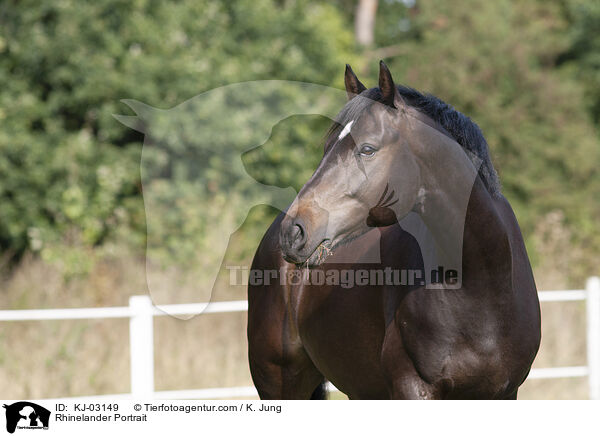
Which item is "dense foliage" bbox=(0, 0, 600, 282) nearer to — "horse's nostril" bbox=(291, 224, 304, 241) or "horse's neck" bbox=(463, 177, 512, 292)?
"horse's neck" bbox=(463, 177, 512, 292)

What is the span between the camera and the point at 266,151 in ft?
37.7

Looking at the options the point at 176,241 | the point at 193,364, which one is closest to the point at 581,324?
the point at 193,364

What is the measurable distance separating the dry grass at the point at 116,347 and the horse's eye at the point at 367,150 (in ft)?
16.9

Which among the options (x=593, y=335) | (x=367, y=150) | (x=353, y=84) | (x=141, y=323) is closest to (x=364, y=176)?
(x=367, y=150)

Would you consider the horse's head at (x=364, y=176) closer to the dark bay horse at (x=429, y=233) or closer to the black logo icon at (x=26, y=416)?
the dark bay horse at (x=429, y=233)

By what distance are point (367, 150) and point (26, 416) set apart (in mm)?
1613

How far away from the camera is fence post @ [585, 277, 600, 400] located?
7008 millimetres

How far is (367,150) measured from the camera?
8.61 ft

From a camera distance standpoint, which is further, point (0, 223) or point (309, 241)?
point (0, 223)

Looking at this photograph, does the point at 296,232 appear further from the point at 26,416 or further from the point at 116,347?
the point at 116,347

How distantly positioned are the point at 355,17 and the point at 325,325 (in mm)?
17209

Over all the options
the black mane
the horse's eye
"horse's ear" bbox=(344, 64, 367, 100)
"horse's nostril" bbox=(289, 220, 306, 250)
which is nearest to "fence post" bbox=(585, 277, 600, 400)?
the black mane

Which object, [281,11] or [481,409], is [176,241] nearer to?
[281,11]

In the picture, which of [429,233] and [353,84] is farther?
[353,84]
